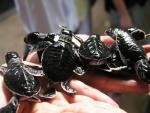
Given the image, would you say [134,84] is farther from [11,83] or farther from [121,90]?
[11,83]

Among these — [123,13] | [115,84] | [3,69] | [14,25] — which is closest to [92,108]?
[115,84]

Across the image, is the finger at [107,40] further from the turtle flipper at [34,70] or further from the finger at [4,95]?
the finger at [4,95]

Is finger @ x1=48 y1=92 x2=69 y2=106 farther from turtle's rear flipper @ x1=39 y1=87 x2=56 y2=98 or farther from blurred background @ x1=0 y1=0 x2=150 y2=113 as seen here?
blurred background @ x1=0 y1=0 x2=150 y2=113

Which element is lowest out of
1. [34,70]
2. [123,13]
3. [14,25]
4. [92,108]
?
[92,108]

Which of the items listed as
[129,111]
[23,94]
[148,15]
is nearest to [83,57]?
[23,94]

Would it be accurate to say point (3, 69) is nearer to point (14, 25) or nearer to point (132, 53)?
point (132, 53)

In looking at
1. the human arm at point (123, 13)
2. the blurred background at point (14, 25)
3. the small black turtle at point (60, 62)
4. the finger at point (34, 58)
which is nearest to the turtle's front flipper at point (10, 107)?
the small black turtle at point (60, 62)
